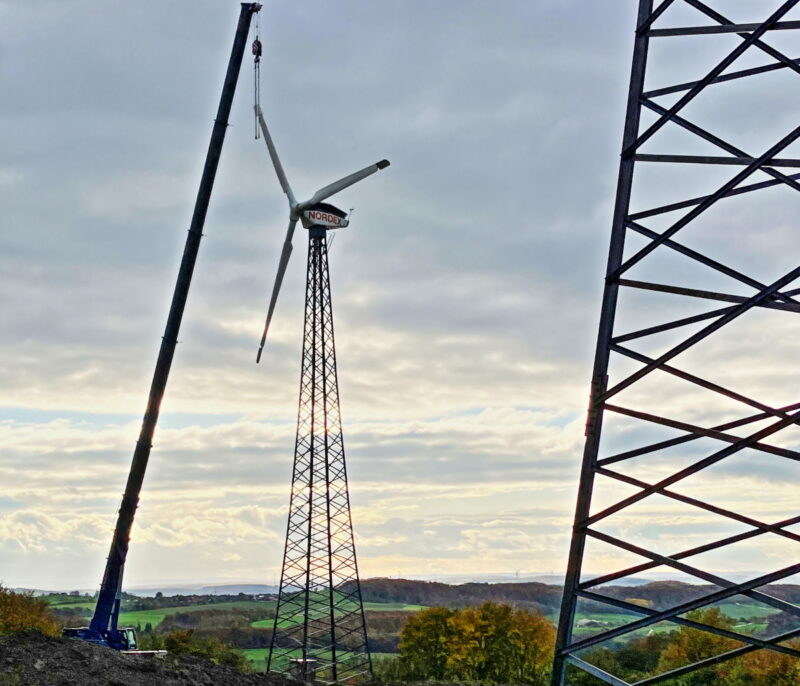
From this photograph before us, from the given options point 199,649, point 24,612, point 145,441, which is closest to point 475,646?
point 199,649

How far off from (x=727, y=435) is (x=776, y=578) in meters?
2.57

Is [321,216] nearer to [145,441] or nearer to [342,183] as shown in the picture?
[342,183]

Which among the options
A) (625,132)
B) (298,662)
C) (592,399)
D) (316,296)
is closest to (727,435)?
(592,399)

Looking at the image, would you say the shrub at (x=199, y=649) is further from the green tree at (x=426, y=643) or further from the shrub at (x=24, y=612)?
the green tree at (x=426, y=643)

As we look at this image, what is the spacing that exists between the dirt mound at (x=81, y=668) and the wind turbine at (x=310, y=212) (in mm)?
26925

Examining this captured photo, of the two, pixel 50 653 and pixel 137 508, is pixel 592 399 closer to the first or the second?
pixel 50 653

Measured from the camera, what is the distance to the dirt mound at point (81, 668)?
2680cm

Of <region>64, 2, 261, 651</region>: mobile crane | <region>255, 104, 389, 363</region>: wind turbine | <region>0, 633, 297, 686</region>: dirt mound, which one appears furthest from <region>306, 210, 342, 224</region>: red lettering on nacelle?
<region>0, 633, 297, 686</region>: dirt mound

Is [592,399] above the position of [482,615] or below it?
above

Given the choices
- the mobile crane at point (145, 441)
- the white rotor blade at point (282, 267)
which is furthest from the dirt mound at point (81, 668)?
the white rotor blade at point (282, 267)

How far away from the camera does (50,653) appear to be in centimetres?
2877

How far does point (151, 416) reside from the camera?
39.2 meters

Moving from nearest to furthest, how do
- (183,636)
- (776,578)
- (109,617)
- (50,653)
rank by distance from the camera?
(776,578)
(50,653)
(109,617)
(183,636)

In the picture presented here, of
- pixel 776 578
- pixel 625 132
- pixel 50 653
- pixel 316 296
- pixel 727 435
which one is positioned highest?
pixel 316 296
